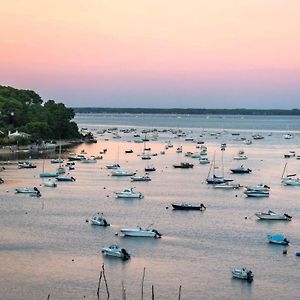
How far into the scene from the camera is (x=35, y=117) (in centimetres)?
11350

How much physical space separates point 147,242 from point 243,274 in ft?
26.6

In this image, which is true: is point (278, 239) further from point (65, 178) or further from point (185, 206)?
point (65, 178)

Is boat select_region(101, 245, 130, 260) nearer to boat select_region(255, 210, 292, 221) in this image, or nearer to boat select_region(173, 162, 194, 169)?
boat select_region(255, 210, 292, 221)

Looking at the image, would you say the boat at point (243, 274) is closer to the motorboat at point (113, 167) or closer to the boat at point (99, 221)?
the boat at point (99, 221)

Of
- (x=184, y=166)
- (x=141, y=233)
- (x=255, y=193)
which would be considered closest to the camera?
(x=141, y=233)

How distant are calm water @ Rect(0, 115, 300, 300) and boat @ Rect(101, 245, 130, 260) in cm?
38

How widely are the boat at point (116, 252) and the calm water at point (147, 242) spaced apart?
0.38 metres

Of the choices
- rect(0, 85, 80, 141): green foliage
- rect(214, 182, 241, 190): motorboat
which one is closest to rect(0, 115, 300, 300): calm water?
rect(214, 182, 241, 190): motorboat

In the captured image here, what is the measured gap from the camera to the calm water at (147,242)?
3036cm

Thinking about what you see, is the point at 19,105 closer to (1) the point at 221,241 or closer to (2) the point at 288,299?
(1) the point at 221,241

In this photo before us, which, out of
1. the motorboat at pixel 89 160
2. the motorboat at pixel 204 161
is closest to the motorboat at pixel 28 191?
the motorboat at pixel 89 160

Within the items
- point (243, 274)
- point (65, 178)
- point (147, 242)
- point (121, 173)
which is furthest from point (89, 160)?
point (243, 274)

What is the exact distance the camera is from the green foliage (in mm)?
105562

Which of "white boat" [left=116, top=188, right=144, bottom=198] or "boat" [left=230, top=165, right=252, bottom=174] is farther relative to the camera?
"boat" [left=230, top=165, right=252, bottom=174]
